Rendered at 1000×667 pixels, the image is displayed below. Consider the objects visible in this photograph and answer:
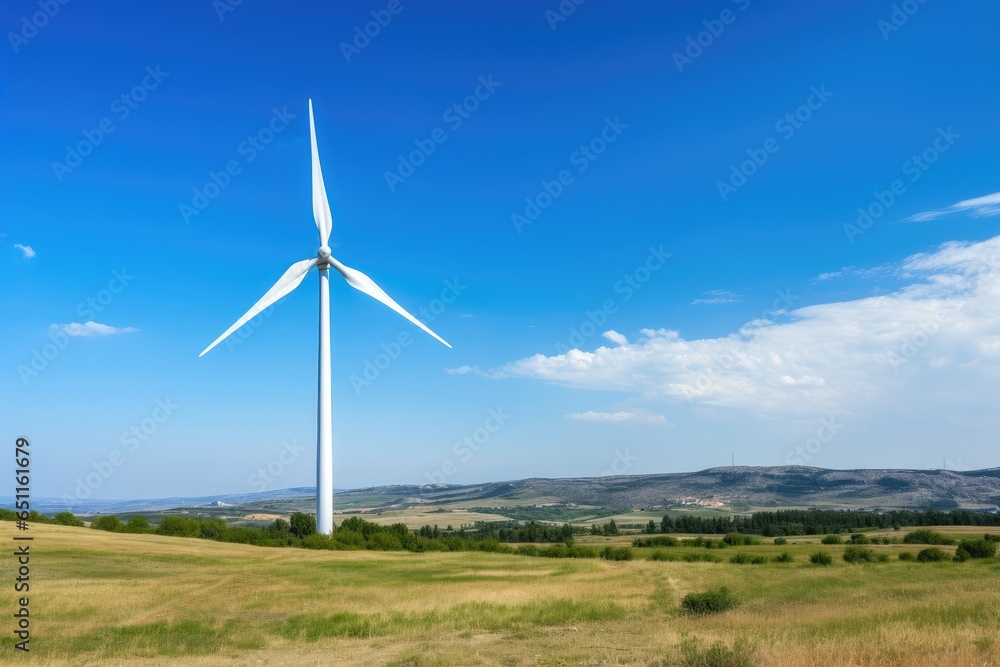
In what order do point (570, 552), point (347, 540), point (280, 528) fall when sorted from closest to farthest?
point (347, 540) < point (570, 552) < point (280, 528)

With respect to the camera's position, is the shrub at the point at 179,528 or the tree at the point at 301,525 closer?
the shrub at the point at 179,528

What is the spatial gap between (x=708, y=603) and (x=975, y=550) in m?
49.4

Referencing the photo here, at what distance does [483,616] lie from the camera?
30578 millimetres

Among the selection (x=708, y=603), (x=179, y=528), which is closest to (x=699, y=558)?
(x=708, y=603)

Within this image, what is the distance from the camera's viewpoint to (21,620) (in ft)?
86.6

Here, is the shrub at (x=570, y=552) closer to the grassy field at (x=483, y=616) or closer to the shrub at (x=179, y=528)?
the grassy field at (x=483, y=616)

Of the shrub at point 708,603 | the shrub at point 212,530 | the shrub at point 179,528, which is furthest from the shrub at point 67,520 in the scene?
the shrub at point 708,603

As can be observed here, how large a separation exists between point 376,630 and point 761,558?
54.5m

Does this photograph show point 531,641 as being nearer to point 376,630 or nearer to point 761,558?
point 376,630

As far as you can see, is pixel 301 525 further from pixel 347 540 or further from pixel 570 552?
pixel 570 552

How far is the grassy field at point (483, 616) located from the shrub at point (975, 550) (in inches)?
576

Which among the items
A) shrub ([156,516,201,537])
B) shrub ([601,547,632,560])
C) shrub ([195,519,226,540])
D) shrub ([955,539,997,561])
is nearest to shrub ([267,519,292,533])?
shrub ([195,519,226,540])

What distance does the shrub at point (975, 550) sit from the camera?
63.1m

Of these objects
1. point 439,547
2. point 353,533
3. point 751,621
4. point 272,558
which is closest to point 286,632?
point 751,621
